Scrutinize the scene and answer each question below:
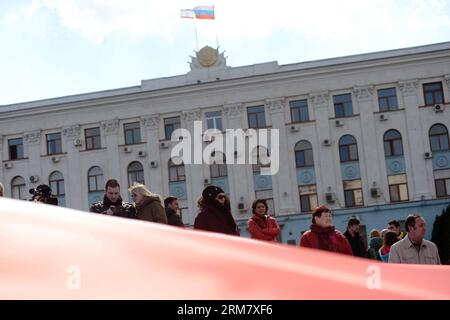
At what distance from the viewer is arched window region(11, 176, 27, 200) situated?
33.1m

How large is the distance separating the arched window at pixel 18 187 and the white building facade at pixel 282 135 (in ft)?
0.15

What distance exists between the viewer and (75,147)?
3262 centimetres

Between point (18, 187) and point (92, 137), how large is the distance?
4.20 meters

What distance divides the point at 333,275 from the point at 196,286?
22 centimetres

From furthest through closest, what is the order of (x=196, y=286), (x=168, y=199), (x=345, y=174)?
(x=345, y=174)
(x=168, y=199)
(x=196, y=286)

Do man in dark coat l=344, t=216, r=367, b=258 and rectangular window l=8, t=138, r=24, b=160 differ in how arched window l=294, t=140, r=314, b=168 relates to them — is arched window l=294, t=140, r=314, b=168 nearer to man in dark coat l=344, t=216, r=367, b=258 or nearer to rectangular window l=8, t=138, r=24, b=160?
rectangular window l=8, t=138, r=24, b=160

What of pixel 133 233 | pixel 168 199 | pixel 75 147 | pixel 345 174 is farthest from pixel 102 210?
pixel 75 147

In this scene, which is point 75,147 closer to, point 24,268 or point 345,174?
point 345,174

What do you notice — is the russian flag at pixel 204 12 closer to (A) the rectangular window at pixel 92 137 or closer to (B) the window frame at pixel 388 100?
(A) the rectangular window at pixel 92 137

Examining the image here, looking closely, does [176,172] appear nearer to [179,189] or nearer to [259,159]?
[179,189]

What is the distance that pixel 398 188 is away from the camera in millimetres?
29422

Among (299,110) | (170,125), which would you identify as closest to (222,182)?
(170,125)

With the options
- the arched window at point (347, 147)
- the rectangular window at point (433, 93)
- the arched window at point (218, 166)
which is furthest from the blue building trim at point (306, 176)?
the rectangular window at point (433, 93)

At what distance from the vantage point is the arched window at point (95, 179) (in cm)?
3244
